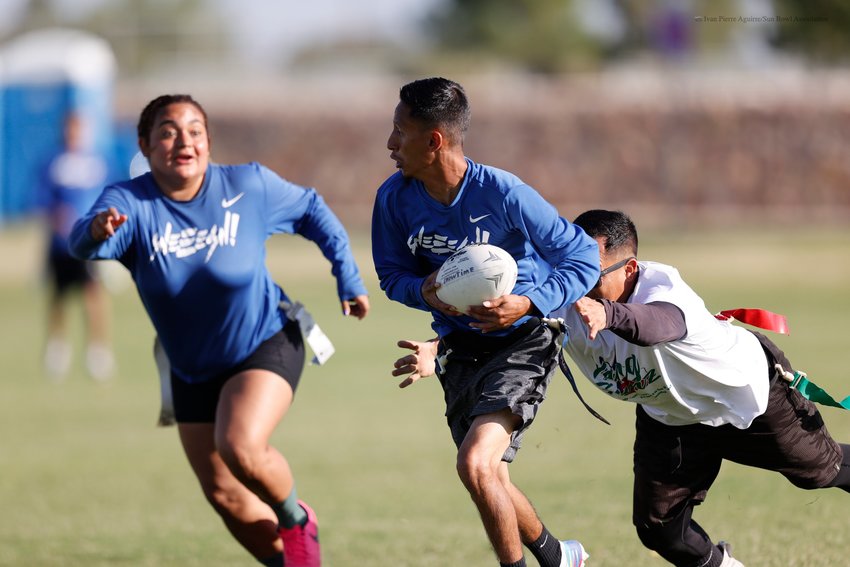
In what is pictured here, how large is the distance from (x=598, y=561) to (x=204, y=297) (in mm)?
2350

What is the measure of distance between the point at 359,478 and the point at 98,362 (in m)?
6.47

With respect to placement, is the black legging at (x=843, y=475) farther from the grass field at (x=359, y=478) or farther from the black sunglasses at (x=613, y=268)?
the black sunglasses at (x=613, y=268)

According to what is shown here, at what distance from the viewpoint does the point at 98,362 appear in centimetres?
1494

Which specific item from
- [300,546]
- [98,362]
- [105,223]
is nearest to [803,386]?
[300,546]

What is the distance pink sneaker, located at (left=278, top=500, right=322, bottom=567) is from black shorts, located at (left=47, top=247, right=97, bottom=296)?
937cm

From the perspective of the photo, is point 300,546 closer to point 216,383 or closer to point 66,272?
point 216,383

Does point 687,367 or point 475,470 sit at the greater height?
point 687,367

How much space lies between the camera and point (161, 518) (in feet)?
27.2

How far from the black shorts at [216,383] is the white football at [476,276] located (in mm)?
1163

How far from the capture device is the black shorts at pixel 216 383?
20.1 ft

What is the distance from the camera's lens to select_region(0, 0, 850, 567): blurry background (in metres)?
7.85

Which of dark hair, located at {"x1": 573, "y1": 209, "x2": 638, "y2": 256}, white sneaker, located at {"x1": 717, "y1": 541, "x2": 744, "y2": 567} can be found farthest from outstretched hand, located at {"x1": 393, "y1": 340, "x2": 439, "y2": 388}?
white sneaker, located at {"x1": 717, "y1": 541, "x2": 744, "y2": 567}

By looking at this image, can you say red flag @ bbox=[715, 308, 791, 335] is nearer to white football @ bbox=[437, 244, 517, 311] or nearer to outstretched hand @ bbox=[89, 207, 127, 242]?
white football @ bbox=[437, 244, 517, 311]

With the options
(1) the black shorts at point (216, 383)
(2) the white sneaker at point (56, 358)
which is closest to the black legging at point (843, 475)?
(1) the black shorts at point (216, 383)
